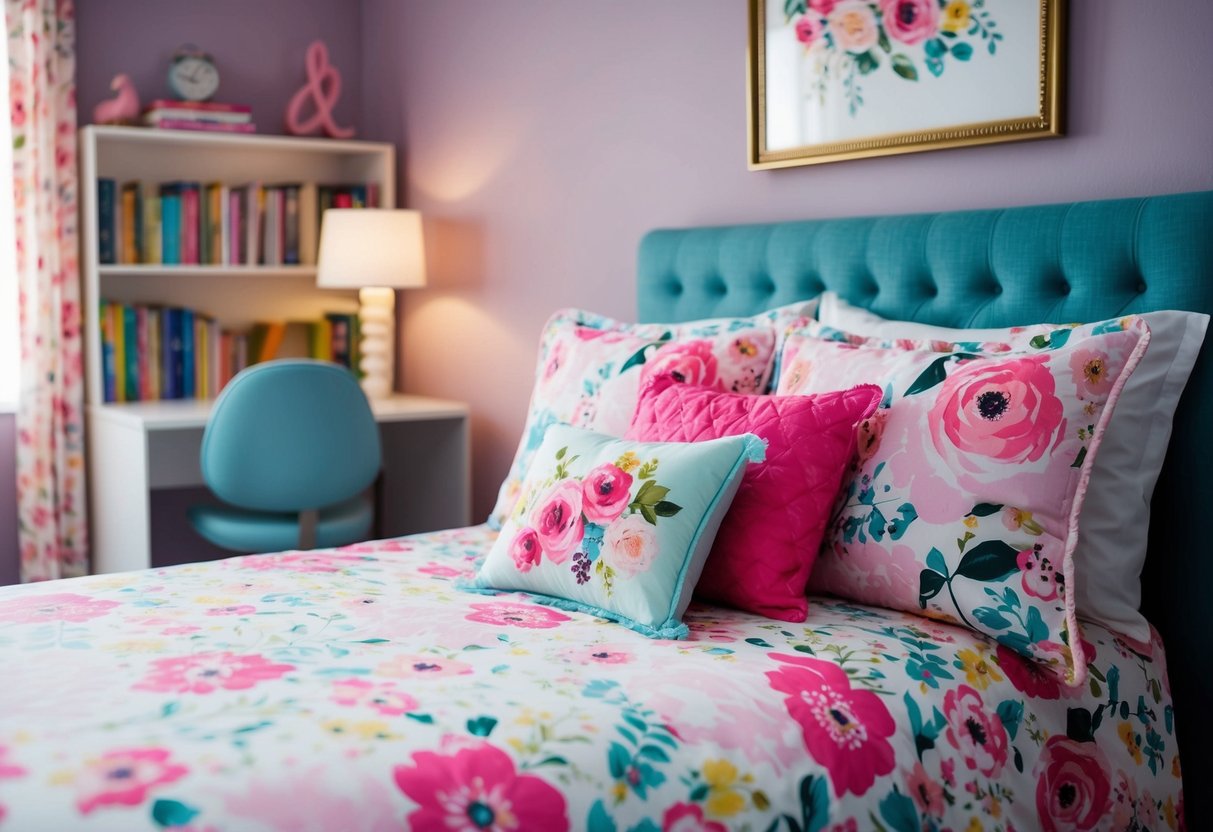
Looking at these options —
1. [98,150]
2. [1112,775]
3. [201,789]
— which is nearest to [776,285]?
[1112,775]

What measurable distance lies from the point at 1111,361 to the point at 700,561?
63cm

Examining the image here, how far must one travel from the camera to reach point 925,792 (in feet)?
4.53

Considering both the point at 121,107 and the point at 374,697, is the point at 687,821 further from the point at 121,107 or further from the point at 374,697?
the point at 121,107

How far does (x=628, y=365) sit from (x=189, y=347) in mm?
1799

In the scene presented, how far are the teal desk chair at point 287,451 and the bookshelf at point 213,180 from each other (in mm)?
740

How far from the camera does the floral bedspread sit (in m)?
1.12

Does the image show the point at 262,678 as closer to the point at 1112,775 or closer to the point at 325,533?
the point at 1112,775

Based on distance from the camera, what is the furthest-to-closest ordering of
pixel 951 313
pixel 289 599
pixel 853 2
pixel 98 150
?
1. pixel 98 150
2. pixel 853 2
3. pixel 951 313
4. pixel 289 599

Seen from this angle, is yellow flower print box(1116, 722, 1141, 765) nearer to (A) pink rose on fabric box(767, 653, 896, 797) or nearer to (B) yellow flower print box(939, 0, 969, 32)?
(A) pink rose on fabric box(767, 653, 896, 797)

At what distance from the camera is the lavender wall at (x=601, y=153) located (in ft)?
6.32

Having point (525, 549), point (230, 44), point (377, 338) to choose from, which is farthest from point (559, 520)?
point (230, 44)

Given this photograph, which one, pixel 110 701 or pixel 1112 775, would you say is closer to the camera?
pixel 110 701

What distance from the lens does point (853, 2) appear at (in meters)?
2.29

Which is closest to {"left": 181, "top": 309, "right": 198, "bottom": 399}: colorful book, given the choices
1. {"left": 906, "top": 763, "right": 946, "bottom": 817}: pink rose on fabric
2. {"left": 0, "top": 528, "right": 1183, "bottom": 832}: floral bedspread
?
{"left": 0, "top": 528, "right": 1183, "bottom": 832}: floral bedspread
